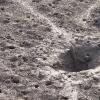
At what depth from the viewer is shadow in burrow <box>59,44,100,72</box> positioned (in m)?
5.54

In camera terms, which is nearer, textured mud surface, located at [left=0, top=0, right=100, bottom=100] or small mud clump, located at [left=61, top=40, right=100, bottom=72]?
textured mud surface, located at [left=0, top=0, right=100, bottom=100]

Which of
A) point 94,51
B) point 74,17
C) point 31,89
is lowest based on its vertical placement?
point 31,89

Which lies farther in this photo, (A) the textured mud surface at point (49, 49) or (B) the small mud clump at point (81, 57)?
(B) the small mud clump at point (81, 57)

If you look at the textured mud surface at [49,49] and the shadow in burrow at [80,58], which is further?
the shadow in burrow at [80,58]

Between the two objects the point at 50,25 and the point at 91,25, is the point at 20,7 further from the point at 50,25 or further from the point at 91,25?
the point at 91,25

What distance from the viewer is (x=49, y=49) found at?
5691 mm

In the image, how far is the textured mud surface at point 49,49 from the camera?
4.89 m

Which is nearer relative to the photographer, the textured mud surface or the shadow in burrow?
the textured mud surface

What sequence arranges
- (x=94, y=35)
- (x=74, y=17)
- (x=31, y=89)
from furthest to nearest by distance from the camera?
(x=74, y=17)
(x=94, y=35)
(x=31, y=89)

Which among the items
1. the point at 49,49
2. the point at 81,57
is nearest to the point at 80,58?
the point at 81,57

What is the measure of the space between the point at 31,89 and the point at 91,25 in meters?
2.28

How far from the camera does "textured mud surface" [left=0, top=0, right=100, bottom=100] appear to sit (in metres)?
4.89

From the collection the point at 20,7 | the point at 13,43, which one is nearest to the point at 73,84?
the point at 13,43

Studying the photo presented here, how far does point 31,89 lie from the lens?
488 centimetres
